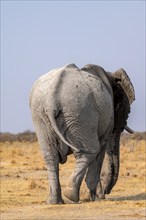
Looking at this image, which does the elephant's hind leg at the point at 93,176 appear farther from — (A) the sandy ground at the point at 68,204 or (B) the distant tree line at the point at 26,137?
(B) the distant tree line at the point at 26,137

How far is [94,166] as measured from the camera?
14586mm

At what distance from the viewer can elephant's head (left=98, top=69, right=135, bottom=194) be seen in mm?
15531

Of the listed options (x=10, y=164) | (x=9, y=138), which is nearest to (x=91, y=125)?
(x=10, y=164)

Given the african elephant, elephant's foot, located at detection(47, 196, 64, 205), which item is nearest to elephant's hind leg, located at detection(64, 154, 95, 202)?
the african elephant

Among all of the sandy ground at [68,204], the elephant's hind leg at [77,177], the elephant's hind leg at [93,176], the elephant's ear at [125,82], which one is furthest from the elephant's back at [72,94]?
the sandy ground at [68,204]

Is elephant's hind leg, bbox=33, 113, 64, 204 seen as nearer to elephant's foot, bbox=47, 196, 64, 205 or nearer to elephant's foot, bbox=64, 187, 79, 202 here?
elephant's foot, bbox=47, 196, 64, 205

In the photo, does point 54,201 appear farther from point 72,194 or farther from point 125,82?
point 125,82

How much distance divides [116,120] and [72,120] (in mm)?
2312

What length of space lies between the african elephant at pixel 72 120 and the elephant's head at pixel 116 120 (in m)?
0.91

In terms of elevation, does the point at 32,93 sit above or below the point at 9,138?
above

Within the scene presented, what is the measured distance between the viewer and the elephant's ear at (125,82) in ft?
50.8

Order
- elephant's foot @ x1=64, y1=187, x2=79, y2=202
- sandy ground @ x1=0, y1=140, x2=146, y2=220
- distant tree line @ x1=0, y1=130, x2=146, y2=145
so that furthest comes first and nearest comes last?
distant tree line @ x1=0, y1=130, x2=146, y2=145
elephant's foot @ x1=64, y1=187, x2=79, y2=202
sandy ground @ x1=0, y1=140, x2=146, y2=220

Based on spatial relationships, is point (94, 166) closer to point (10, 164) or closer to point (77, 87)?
point (77, 87)

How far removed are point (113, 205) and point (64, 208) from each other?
0.83 metres
